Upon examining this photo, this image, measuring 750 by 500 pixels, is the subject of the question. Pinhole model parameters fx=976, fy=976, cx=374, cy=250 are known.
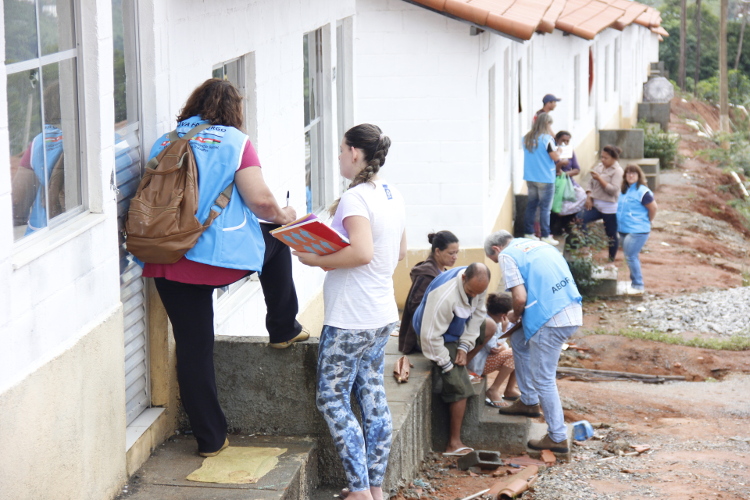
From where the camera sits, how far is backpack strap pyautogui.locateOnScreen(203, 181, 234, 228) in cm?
436

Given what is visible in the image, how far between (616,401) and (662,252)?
7.68 metres

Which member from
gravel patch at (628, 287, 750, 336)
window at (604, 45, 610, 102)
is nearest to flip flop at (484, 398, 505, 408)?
gravel patch at (628, 287, 750, 336)

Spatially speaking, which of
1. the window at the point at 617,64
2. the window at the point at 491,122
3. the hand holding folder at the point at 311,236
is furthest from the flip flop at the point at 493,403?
the window at the point at 617,64

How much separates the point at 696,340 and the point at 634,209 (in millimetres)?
2168

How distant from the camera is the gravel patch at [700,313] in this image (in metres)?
12.3

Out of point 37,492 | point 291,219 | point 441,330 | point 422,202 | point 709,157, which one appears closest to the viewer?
point 37,492

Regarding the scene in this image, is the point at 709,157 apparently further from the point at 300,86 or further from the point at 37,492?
the point at 37,492

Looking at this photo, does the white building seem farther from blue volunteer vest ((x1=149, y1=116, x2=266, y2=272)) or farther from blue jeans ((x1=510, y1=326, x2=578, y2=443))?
blue jeans ((x1=510, y1=326, x2=578, y2=443))

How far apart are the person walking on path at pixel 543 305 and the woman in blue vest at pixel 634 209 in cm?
594

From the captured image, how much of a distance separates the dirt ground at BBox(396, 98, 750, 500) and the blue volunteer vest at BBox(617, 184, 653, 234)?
1.15 metres

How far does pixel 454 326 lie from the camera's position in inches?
290

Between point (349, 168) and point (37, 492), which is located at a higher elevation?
point (349, 168)

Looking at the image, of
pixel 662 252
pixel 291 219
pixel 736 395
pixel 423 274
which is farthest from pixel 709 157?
pixel 291 219

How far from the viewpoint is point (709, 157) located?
88.9ft
